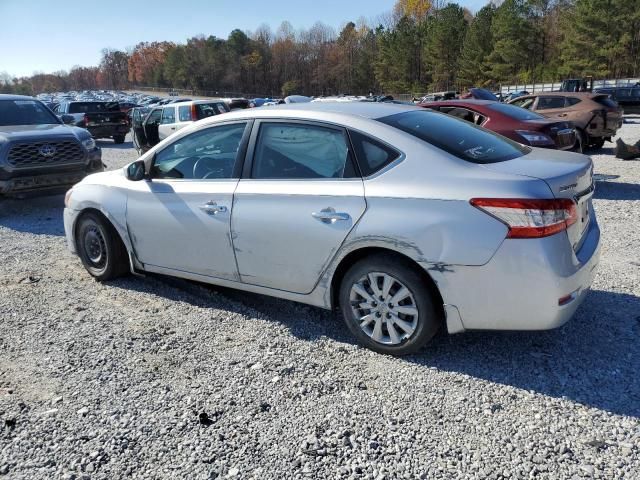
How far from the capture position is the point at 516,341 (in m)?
3.76

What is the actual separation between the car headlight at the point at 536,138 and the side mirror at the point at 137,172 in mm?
6418

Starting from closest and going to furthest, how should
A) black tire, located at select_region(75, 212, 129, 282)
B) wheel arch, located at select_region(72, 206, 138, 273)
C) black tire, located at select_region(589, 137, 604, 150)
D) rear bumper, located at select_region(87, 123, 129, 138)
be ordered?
wheel arch, located at select_region(72, 206, 138, 273) → black tire, located at select_region(75, 212, 129, 282) → black tire, located at select_region(589, 137, 604, 150) → rear bumper, located at select_region(87, 123, 129, 138)

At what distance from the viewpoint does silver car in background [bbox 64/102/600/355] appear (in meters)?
3.05

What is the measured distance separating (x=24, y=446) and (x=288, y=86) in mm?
98674

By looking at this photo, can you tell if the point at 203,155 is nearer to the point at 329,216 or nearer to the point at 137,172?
the point at 137,172

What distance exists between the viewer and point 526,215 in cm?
298

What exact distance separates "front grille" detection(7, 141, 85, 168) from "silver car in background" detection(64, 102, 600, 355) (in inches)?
187

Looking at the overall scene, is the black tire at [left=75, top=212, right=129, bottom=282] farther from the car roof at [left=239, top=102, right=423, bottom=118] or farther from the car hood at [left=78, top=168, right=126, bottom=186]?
the car roof at [left=239, top=102, right=423, bottom=118]

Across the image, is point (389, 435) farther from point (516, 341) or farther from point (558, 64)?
point (558, 64)

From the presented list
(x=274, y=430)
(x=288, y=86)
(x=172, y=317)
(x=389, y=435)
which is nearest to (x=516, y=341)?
(x=389, y=435)

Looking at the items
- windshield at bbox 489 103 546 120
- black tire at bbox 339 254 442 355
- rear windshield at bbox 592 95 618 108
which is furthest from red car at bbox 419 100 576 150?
black tire at bbox 339 254 442 355

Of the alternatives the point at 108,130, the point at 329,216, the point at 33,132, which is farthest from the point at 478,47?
the point at 329,216

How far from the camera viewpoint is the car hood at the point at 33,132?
8412mm

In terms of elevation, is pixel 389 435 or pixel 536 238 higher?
pixel 536 238
